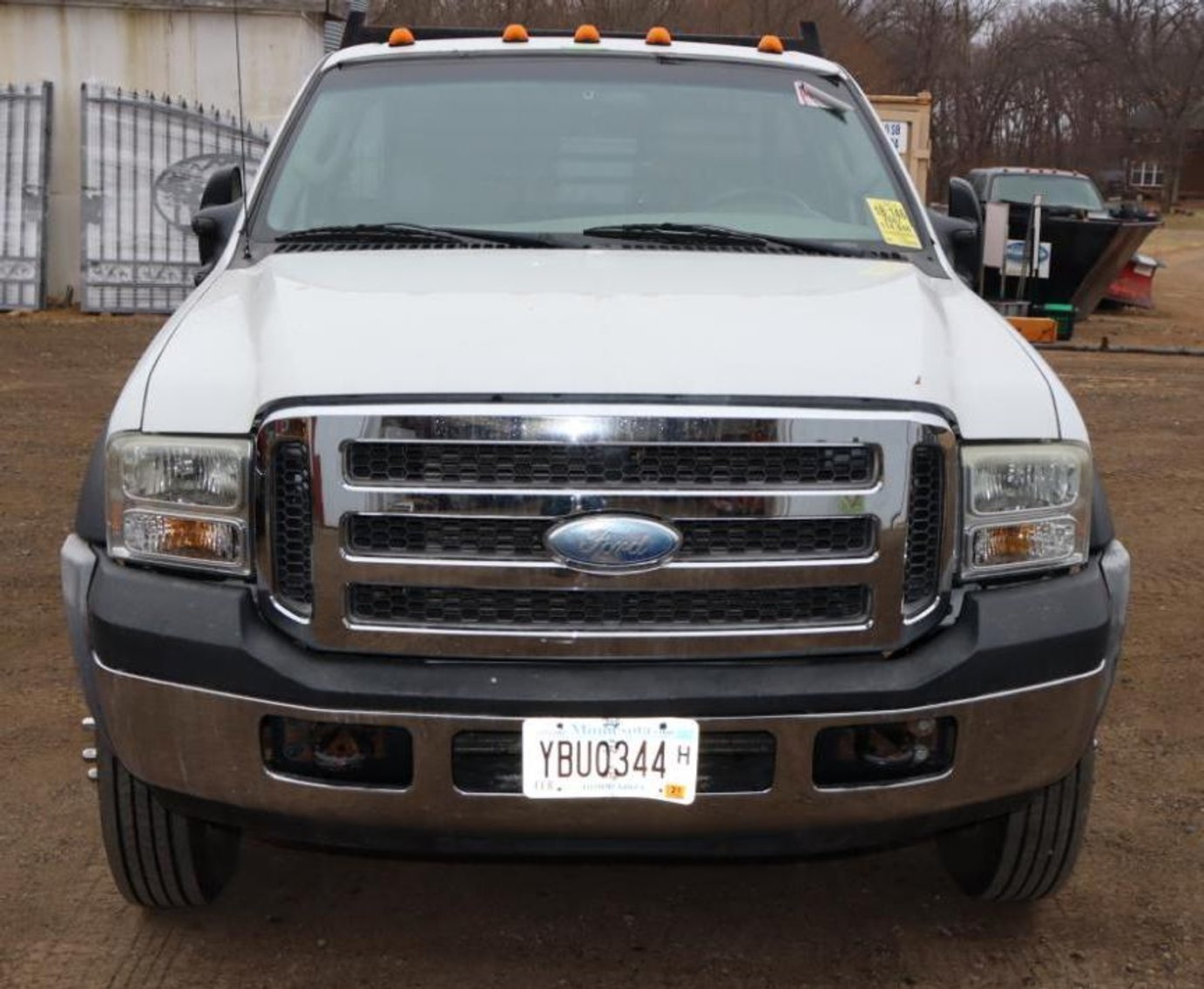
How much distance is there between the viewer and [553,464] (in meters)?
2.71

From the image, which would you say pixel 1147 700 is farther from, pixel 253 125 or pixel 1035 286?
pixel 1035 286


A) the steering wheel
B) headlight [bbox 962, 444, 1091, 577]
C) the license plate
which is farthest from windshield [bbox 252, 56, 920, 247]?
the license plate

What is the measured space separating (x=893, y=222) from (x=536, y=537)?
1.91 m

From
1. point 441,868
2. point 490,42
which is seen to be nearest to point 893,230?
point 490,42

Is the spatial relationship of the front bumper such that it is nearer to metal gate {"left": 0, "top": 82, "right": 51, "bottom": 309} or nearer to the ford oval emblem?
the ford oval emblem

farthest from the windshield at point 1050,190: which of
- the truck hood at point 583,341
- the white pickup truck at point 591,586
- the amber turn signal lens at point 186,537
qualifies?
the amber turn signal lens at point 186,537

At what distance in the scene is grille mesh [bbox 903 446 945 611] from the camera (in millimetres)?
2789

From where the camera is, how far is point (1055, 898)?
11.8 ft

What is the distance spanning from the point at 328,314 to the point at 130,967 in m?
1.44

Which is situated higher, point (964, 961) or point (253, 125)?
point (253, 125)

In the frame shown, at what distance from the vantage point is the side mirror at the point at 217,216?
4.31m

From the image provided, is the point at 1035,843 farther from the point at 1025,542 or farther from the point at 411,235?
the point at 411,235

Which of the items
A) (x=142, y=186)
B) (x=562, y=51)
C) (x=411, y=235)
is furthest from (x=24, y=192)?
(x=411, y=235)

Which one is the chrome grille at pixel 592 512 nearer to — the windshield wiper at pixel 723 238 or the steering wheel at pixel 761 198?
the windshield wiper at pixel 723 238
